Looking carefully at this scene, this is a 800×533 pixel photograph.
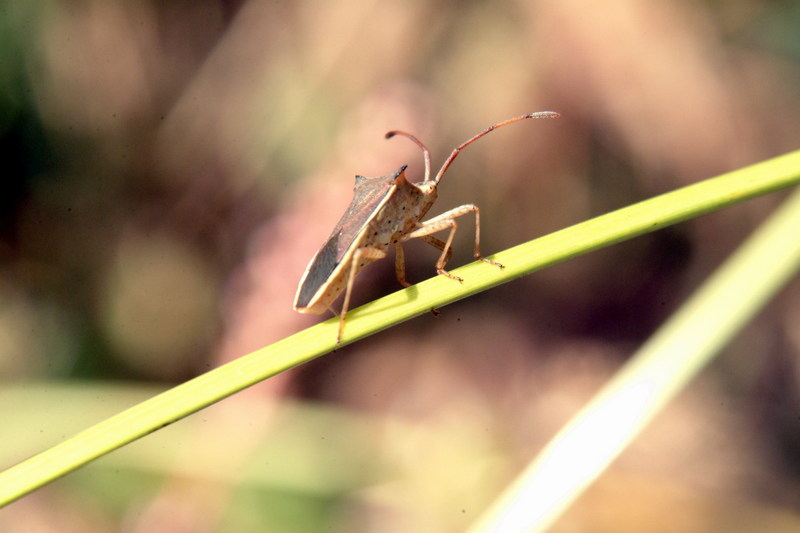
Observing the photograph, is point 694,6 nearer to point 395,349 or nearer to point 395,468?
point 395,349

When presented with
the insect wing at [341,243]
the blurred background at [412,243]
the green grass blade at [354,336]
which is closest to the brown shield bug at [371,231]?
the insect wing at [341,243]

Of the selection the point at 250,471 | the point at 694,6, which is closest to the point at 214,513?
the point at 250,471

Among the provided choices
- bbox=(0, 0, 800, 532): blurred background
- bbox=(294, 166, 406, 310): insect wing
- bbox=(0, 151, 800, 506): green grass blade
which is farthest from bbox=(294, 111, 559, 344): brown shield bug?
bbox=(0, 0, 800, 532): blurred background

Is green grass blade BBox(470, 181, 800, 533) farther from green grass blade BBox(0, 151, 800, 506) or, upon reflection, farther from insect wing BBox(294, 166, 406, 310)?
insect wing BBox(294, 166, 406, 310)

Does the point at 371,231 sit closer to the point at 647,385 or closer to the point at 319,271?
the point at 319,271

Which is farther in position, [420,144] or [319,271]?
[420,144]

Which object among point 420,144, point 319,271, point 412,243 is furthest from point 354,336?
point 412,243
